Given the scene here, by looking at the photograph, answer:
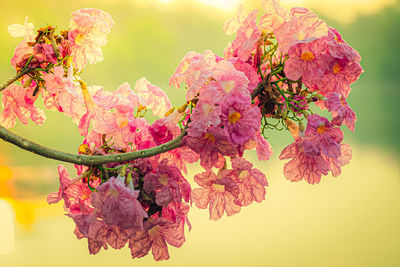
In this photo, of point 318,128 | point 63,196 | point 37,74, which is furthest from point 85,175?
point 318,128

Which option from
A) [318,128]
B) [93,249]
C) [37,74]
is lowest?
[93,249]

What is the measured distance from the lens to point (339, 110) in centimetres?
44

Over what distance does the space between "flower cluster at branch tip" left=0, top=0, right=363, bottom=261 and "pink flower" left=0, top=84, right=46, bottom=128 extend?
0.13 ft

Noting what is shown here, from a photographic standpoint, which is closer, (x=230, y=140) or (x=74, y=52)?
(x=230, y=140)

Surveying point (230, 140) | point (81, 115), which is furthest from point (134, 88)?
point (230, 140)

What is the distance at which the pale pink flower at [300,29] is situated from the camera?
439 mm

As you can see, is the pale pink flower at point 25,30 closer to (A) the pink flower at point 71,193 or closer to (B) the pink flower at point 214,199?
(A) the pink flower at point 71,193

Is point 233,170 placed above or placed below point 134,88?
below

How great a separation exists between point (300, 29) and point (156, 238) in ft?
0.85

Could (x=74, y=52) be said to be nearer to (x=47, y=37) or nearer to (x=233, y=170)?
(x=47, y=37)

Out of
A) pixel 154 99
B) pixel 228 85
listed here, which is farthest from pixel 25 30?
pixel 228 85

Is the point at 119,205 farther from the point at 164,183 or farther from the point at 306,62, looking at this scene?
the point at 306,62

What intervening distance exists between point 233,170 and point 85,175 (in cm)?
16

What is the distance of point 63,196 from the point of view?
1.66ft
